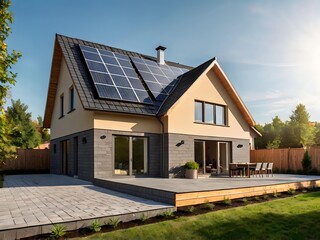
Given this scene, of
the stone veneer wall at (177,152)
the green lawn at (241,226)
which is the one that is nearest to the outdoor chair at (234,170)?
the stone veneer wall at (177,152)

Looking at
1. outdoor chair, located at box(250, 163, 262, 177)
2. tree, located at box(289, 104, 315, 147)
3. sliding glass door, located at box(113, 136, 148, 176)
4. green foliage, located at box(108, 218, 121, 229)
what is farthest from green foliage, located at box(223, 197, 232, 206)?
tree, located at box(289, 104, 315, 147)

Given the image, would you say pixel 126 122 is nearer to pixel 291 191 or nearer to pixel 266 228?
pixel 291 191

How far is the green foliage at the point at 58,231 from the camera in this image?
544 centimetres

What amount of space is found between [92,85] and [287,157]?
15566mm

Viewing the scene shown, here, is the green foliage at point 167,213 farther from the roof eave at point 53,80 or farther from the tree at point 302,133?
the tree at point 302,133

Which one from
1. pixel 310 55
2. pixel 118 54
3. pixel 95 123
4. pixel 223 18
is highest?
pixel 223 18

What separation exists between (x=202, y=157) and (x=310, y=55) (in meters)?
7.79

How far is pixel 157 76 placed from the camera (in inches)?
675

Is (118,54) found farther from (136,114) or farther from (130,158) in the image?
(130,158)

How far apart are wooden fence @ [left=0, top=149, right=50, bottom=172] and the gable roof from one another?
401 cm

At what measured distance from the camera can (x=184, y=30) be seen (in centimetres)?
1559

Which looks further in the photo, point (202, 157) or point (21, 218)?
point (202, 157)

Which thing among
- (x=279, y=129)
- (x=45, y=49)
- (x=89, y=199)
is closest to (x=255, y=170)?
(x=89, y=199)

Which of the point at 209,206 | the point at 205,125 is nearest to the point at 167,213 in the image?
the point at 209,206
